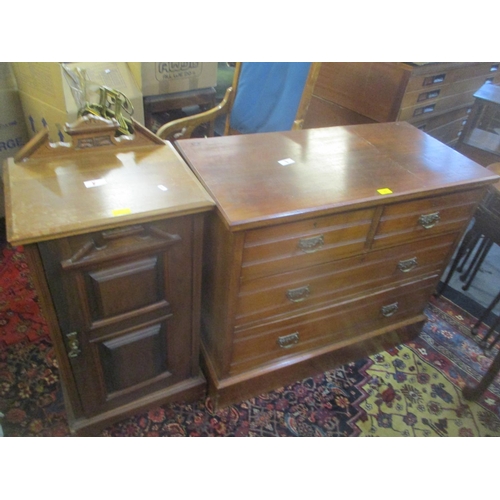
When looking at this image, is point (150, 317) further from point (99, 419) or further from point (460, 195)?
point (460, 195)

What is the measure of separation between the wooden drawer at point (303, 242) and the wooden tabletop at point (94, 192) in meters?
0.18

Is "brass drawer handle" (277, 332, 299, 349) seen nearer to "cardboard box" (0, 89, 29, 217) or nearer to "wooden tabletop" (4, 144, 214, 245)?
"wooden tabletop" (4, 144, 214, 245)

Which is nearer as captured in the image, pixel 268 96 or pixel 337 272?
pixel 337 272

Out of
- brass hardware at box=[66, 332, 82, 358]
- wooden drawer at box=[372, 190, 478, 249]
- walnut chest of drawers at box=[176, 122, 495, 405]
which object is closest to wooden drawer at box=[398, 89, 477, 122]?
walnut chest of drawers at box=[176, 122, 495, 405]

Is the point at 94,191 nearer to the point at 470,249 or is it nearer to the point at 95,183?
the point at 95,183

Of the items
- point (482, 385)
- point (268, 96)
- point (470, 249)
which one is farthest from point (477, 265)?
point (268, 96)

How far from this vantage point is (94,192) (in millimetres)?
1014

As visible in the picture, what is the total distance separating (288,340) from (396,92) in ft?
4.52

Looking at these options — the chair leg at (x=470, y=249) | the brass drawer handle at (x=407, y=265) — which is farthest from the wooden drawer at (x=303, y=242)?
the chair leg at (x=470, y=249)

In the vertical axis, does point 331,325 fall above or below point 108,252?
below

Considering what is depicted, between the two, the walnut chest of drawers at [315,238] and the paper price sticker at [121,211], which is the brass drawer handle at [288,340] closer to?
the walnut chest of drawers at [315,238]

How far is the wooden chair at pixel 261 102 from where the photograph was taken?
1770 millimetres

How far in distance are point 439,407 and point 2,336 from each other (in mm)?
1757

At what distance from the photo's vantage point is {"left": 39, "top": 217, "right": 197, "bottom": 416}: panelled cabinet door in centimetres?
99
